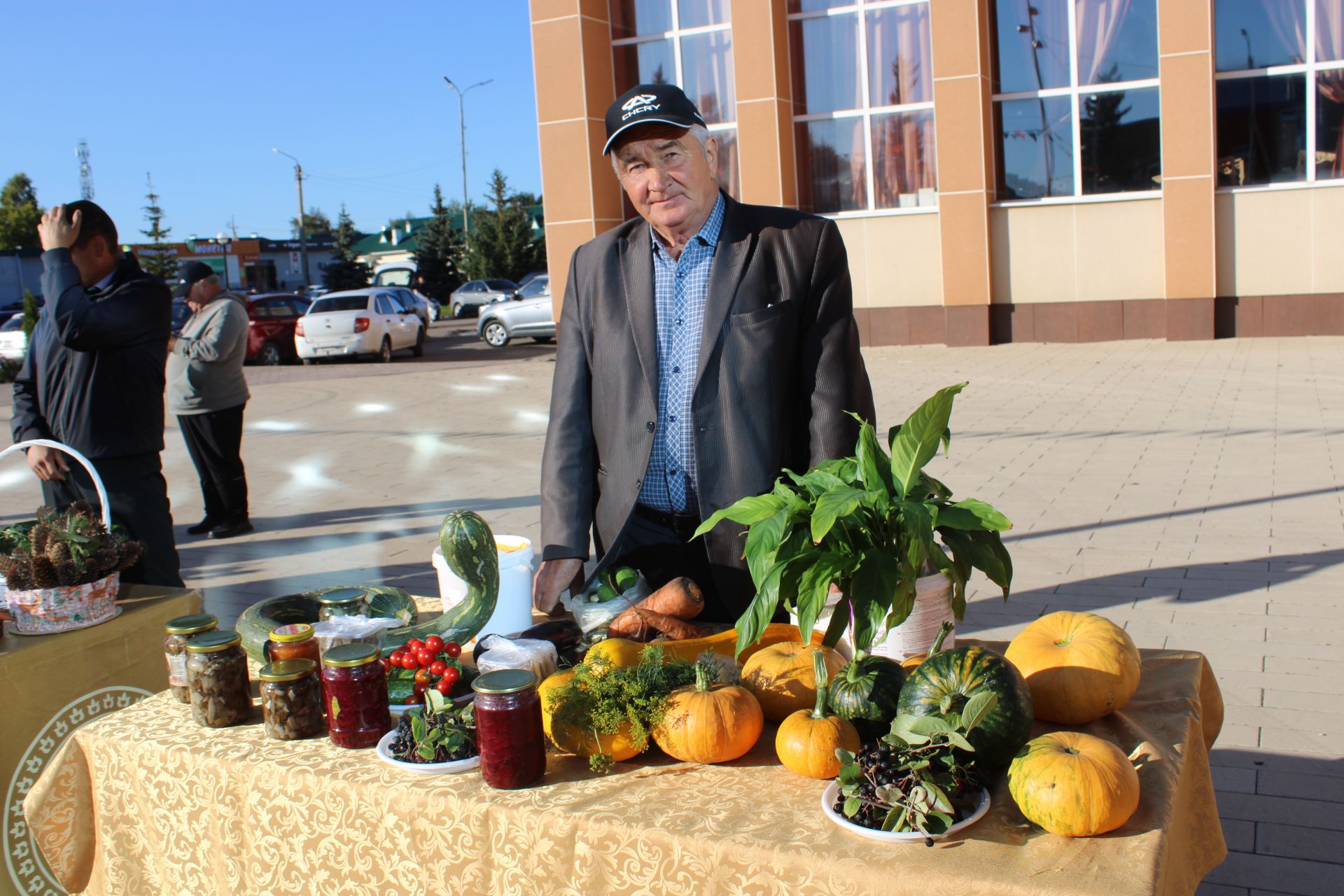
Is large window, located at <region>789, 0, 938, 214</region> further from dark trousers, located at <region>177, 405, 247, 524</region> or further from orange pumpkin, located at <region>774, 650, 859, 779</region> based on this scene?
orange pumpkin, located at <region>774, 650, 859, 779</region>

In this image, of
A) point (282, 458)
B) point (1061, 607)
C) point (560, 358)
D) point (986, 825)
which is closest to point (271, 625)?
point (560, 358)

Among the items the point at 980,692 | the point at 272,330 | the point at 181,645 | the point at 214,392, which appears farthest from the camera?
the point at 272,330

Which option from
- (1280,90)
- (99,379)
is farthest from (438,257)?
(99,379)

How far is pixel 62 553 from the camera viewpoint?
2971 millimetres

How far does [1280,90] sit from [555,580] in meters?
16.6

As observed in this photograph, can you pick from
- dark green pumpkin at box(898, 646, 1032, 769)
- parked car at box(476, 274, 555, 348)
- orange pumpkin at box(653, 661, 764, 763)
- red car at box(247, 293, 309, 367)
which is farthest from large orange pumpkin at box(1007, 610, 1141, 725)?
red car at box(247, 293, 309, 367)

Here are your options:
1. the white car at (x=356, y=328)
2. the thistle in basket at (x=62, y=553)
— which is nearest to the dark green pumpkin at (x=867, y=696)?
the thistle in basket at (x=62, y=553)

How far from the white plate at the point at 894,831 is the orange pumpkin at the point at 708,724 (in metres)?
0.24

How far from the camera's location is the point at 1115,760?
67.1 inches

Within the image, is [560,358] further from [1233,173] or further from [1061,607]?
[1233,173]

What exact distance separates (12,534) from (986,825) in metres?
2.80

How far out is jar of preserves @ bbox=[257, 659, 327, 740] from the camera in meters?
2.26

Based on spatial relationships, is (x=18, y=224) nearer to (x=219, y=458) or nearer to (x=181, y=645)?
(x=219, y=458)

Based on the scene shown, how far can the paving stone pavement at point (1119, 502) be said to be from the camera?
12.3 feet
